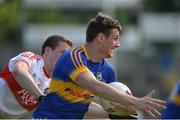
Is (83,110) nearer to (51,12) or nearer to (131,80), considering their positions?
(131,80)

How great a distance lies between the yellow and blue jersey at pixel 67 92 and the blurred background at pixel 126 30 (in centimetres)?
4196

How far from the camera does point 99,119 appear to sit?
1166 centimetres

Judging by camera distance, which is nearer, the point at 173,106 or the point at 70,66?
the point at 173,106

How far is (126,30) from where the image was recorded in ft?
195

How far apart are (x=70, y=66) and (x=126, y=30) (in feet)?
164

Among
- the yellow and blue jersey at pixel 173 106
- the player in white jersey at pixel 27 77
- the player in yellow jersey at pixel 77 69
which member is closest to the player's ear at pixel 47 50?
the player in white jersey at pixel 27 77

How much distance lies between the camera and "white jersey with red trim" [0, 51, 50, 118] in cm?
1145

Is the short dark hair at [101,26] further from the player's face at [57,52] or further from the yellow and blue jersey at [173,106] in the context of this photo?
the yellow and blue jersey at [173,106]

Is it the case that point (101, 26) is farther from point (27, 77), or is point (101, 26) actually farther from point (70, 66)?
point (27, 77)

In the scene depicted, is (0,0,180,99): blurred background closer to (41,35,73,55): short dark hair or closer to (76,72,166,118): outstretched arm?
(41,35,73,55): short dark hair

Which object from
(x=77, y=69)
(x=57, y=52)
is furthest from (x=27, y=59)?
(x=77, y=69)

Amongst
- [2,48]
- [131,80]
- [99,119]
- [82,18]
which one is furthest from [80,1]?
[99,119]

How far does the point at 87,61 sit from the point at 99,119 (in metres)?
1.98

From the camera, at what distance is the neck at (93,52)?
9.80 m
